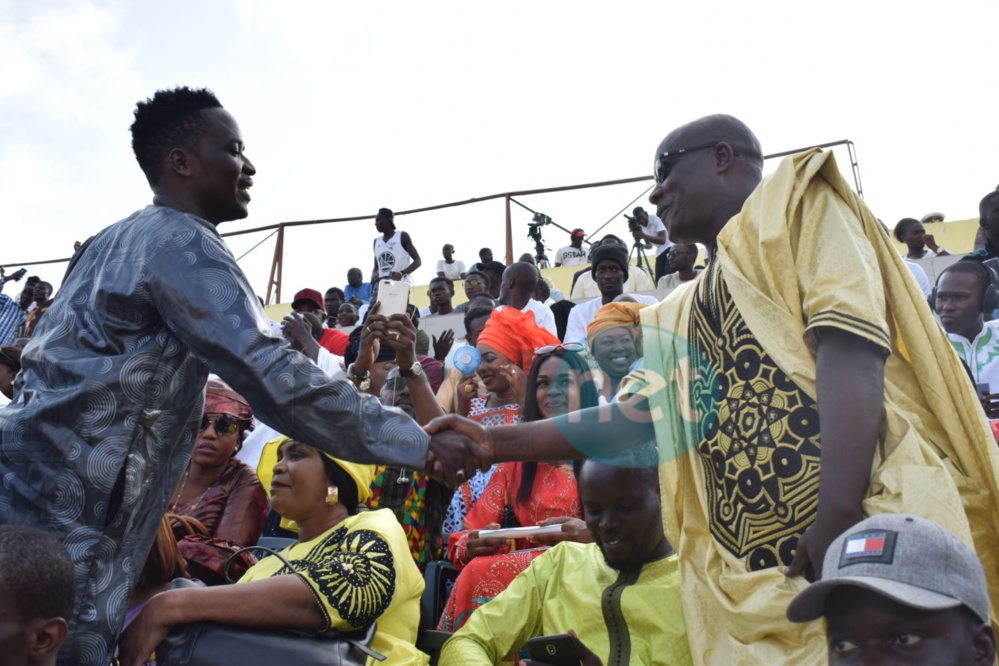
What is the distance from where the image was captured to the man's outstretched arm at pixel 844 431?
226 centimetres

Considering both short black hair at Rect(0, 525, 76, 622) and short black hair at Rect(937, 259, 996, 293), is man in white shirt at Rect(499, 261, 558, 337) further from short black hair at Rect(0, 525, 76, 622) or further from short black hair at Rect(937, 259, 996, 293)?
short black hair at Rect(0, 525, 76, 622)

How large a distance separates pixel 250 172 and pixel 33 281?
42.6 ft

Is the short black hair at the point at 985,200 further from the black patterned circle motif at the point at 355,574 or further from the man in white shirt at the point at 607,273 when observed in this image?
the black patterned circle motif at the point at 355,574

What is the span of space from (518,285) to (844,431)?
22.4 feet

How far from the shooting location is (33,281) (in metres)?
14.6

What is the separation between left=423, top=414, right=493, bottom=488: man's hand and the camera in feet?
9.71

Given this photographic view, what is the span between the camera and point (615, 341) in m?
5.63

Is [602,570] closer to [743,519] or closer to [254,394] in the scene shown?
[743,519]

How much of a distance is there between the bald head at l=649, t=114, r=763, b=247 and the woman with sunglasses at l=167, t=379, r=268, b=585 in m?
2.34

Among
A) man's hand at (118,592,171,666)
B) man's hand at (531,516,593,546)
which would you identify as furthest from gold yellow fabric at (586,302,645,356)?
man's hand at (118,592,171,666)

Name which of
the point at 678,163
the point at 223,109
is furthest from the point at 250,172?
the point at 678,163

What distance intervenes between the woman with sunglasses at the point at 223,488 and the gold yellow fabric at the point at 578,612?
1128 mm

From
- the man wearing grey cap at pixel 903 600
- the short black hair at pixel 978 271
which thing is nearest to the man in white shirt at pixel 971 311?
the short black hair at pixel 978 271

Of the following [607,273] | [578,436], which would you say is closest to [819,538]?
[578,436]
